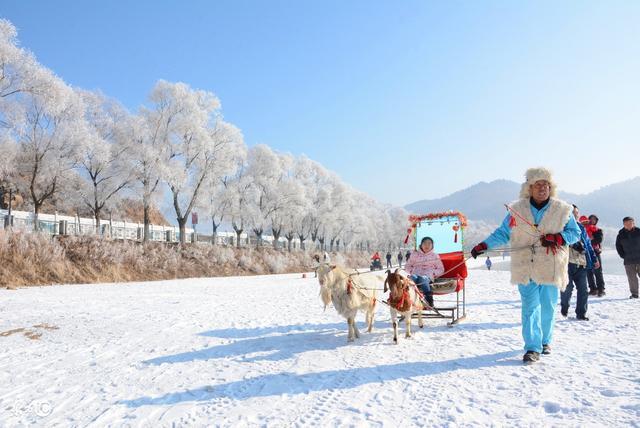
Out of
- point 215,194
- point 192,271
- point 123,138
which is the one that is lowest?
point 192,271

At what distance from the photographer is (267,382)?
16.2 ft

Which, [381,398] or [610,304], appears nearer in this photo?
[381,398]

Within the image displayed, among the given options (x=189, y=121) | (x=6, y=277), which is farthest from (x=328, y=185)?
(x=6, y=277)

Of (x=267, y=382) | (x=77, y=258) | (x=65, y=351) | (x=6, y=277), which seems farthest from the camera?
(x=77, y=258)

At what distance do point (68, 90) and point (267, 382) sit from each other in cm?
2994

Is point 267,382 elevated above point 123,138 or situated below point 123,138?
below

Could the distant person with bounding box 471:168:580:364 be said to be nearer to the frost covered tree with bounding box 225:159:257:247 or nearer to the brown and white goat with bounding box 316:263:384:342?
the brown and white goat with bounding box 316:263:384:342

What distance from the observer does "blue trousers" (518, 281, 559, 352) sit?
5.53m

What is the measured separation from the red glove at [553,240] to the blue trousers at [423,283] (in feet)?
10.3

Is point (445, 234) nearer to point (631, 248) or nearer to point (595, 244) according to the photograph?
point (595, 244)

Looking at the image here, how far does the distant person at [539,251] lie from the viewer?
18.2 ft

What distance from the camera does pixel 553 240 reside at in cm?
552

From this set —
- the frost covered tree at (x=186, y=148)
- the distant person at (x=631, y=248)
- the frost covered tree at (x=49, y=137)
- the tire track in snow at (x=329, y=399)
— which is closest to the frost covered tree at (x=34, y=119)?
the frost covered tree at (x=49, y=137)

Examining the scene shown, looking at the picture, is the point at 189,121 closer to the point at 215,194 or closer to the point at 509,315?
the point at 215,194
